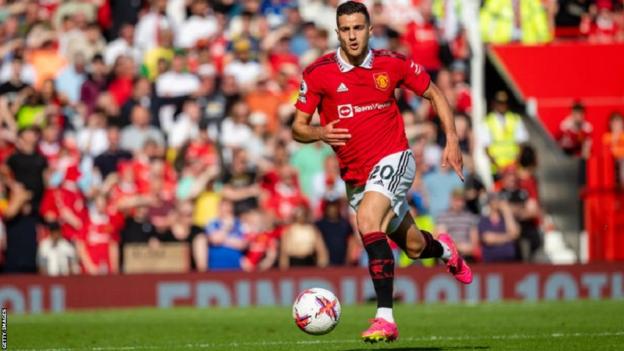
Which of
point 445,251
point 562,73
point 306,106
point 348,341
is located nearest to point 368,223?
point 306,106

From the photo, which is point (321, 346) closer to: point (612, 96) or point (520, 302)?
point (520, 302)

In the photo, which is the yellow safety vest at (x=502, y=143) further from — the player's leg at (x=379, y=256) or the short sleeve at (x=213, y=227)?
the player's leg at (x=379, y=256)

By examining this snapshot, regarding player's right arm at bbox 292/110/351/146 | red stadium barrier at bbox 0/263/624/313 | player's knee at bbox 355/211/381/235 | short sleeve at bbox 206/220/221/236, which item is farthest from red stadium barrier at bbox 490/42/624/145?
player's knee at bbox 355/211/381/235

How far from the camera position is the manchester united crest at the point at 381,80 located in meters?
10.5

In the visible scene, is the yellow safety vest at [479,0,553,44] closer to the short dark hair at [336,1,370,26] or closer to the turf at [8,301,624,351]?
the turf at [8,301,624,351]

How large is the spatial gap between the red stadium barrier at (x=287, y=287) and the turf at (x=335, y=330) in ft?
2.47

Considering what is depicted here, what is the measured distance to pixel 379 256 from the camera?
10.0 meters

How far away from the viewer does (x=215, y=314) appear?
55.0 ft

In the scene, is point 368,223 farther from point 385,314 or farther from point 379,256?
point 385,314

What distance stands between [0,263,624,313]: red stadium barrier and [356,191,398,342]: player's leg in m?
8.37

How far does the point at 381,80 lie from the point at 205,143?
9579 millimetres

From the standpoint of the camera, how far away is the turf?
11305 millimetres

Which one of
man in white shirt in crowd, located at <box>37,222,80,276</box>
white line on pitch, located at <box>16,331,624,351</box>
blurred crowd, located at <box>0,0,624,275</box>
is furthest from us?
blurred crowd, located at <box>0,0,624,275</box>

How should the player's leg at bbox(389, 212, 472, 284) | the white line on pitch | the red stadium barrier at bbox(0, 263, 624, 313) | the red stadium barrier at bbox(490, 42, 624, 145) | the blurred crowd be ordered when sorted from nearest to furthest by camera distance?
the player's leg at bbox(389, 212, 472, 284), the white line on pitch, the red stadium barrier at bbox(0, 263, 624, 313), the blurred crowd, the red stadium barrier at bbox(490, 42, 624, 145)
